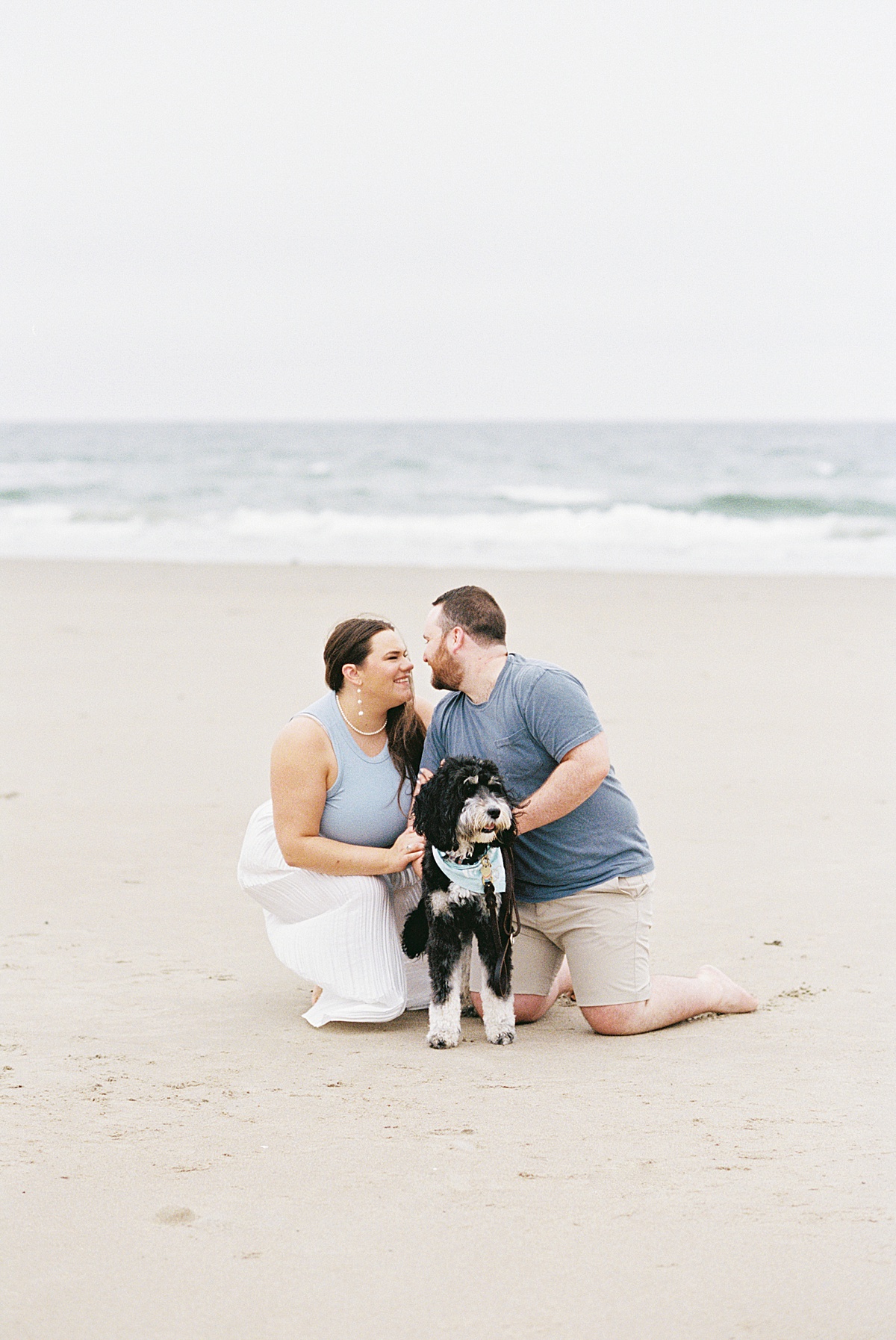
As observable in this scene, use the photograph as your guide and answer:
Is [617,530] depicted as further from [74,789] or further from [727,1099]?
[727,1099]

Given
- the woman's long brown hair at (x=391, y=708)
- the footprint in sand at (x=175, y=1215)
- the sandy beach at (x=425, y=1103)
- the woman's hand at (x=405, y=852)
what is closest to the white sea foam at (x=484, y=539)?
the sandy beach at (x=425, y=1103)

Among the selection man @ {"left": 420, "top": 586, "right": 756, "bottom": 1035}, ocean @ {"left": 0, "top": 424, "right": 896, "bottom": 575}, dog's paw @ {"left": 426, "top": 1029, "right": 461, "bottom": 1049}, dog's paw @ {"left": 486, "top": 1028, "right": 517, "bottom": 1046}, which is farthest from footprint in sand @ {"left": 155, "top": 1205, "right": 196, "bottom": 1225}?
ocean @ {"left": 0, "top": 424, "right": 896, "bottom": 575}

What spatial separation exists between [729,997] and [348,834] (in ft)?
4.28

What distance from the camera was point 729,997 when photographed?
418cm

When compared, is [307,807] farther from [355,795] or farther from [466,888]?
[466,888]

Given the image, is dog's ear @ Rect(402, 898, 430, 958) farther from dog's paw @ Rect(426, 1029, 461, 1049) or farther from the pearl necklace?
the pearl necklace

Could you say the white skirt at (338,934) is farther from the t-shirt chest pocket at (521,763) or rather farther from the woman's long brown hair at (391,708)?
the t-shirt chest pocket at (521,763)

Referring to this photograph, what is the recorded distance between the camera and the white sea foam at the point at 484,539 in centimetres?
1955

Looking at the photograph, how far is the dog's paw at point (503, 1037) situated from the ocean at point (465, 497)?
564 inches

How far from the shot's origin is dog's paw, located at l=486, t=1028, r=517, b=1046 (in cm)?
396

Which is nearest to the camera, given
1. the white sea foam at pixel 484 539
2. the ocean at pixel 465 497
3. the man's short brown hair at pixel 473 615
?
the man's short brown hair at pixel 473 615

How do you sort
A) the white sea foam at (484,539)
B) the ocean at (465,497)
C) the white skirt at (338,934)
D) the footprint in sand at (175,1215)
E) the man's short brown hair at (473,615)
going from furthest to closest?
the ocean at (465,497) → the white sea foam at (484,539) → the white skirt at (338,934) → the man's short brown hair at (473,615) → the footprint in sand at (175,1215)

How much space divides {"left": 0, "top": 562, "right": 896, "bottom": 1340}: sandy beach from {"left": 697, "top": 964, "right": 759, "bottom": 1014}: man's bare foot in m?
0.04

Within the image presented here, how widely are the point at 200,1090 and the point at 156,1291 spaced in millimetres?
1019
